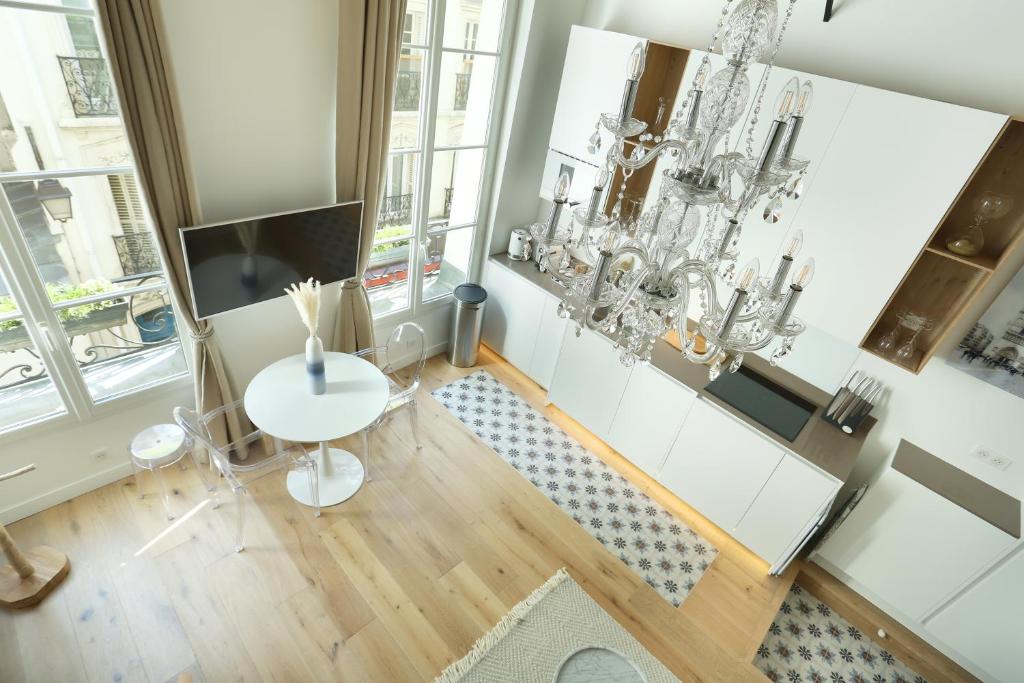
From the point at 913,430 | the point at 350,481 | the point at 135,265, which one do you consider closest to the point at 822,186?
the point at 913,430

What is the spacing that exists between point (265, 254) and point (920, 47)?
10.9 ft

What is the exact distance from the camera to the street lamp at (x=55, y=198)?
7.28 ft

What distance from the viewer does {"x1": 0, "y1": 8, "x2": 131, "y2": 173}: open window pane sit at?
2.01 metres

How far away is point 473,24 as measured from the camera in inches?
130

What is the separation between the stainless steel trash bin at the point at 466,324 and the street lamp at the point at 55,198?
232cm

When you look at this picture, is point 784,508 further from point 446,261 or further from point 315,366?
point 446,261

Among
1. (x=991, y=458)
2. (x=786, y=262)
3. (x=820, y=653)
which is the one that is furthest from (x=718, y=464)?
(x=786, y=262)

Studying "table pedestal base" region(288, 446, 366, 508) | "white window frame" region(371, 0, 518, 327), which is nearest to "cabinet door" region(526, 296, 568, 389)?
"white window frame" region(371, 0, 518, 327)

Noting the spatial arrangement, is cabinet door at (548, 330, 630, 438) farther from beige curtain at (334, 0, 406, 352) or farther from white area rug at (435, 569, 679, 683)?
beige curtain at (334, 0, 406, 352)

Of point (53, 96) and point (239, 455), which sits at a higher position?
point (53, 96)

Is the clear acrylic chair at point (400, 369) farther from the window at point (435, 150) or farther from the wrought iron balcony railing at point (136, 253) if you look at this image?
the wrought iron balcony railing at point (136, 253)

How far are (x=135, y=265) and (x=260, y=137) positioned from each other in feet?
2.91

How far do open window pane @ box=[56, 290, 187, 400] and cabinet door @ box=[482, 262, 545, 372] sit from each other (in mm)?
2172

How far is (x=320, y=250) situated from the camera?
299cm
